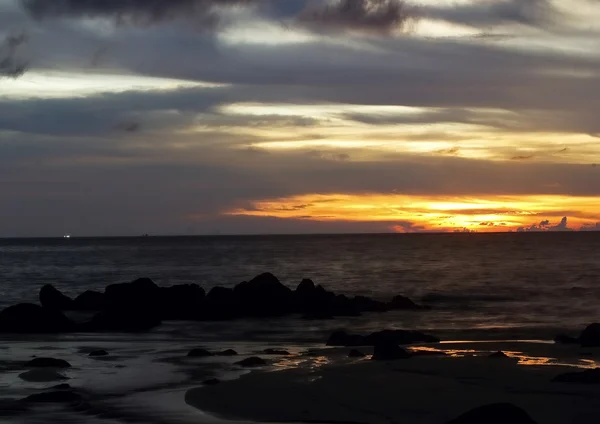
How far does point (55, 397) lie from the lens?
71.5 ft

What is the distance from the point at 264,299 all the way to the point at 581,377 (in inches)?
1327

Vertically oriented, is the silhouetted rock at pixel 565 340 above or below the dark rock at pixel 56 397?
below

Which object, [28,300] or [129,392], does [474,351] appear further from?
[28,300]

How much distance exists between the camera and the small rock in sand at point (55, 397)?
21.6 metres

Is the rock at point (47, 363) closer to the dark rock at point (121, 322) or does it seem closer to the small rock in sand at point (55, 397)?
the small rock in sand at point (55, 397)

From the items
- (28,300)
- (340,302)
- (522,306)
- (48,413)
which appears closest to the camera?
(48,413)

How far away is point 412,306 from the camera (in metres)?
58.1

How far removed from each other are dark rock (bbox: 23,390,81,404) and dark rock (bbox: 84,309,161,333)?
72.5 ft

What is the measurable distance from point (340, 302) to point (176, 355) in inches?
930

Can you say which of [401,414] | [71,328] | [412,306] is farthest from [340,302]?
[401,414]

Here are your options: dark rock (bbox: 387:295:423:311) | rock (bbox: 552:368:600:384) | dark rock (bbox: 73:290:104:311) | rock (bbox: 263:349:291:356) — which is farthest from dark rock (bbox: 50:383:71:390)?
dark rock (bbox: 387:295:423:311)

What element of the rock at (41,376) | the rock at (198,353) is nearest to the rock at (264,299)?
the rock at (198,353)

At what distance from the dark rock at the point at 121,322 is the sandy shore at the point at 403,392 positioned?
18.4m

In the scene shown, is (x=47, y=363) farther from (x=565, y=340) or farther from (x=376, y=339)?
(x=565, y=340)
